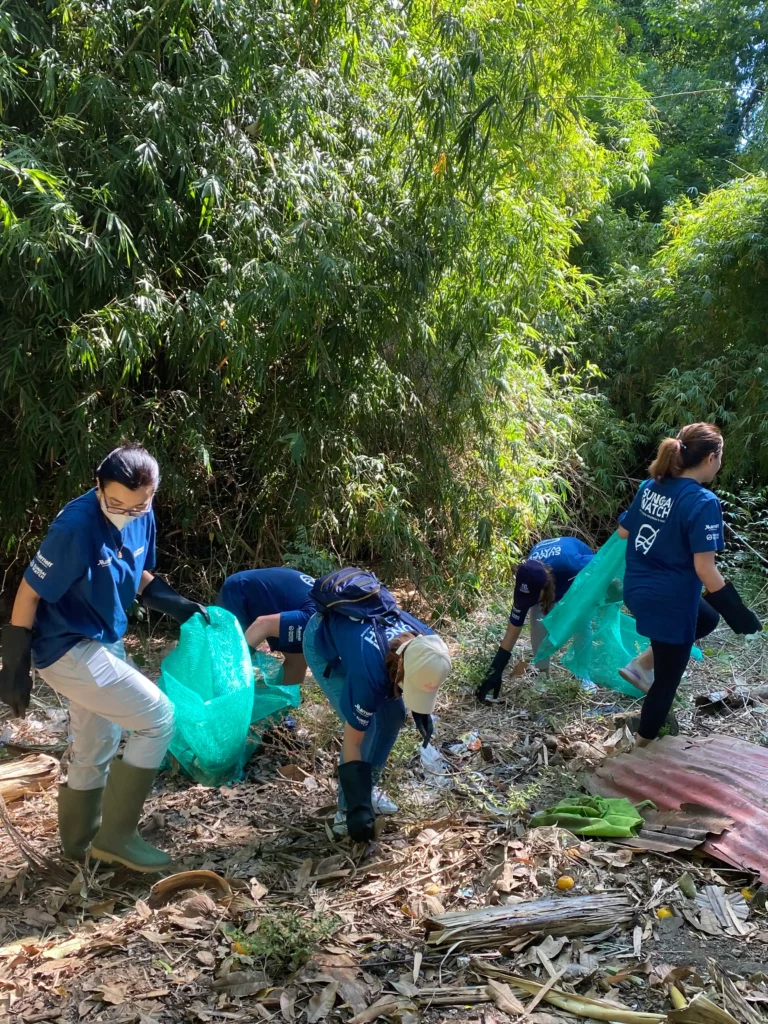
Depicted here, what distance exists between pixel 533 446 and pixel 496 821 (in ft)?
12.6

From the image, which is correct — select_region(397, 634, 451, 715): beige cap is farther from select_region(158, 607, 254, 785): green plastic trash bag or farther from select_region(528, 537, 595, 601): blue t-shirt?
select_region(528, 537, 595, 601): blue t-shirt

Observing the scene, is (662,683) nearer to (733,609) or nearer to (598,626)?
(733,609)

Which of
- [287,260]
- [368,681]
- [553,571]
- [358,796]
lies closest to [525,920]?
[358,796]

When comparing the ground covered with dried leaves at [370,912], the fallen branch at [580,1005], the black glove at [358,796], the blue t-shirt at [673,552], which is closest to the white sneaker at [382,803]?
the ground covered with dried leaves at [370,912]

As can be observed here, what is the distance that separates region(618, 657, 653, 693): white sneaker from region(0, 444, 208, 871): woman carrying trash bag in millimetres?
1974

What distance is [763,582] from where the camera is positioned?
5934 mm

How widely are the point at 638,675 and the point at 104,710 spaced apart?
222 cm

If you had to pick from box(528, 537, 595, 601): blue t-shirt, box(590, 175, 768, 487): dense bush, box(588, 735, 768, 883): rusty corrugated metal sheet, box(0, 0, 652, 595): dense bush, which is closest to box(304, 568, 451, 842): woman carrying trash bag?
box(588, 735, 768, 883): rusty corrugated metal sheet

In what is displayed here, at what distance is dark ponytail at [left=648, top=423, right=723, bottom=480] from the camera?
9.89 ft

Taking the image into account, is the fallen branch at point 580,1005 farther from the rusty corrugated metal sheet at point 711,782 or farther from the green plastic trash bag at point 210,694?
the green plastic trash bag at point 210,694

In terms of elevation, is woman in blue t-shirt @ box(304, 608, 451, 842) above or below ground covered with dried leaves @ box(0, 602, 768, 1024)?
above

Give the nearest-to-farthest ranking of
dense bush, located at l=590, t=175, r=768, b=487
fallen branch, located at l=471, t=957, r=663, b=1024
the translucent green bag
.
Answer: fallen branch, located at l=471, t=957, r=663, b=1024
the translucent green bag
dense bush, located at l=590, t=175, r=768, b=487

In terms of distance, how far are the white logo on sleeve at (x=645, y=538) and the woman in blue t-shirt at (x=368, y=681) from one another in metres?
0.95

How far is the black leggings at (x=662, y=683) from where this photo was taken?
3.05 metres
